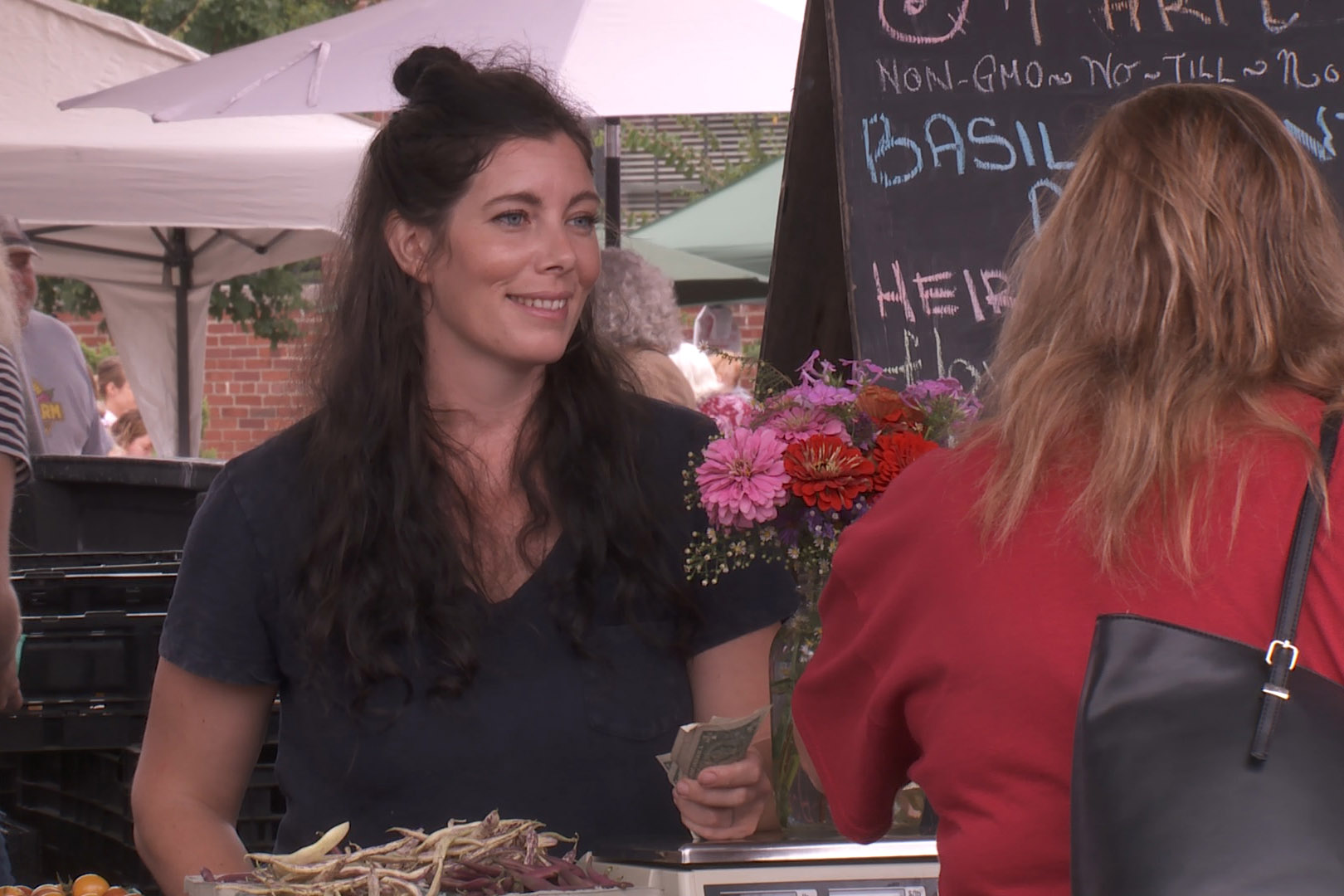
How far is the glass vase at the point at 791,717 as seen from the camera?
6.88 feet

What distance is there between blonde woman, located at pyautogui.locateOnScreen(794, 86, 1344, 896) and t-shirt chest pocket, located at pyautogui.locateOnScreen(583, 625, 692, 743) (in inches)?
20.7

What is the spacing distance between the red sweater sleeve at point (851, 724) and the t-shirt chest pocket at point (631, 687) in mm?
393

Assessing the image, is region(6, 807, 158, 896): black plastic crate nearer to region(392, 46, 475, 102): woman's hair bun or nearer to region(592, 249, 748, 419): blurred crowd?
region(392, 46, 475, 102): woman's hair bun

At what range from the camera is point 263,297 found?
1085 centimetres

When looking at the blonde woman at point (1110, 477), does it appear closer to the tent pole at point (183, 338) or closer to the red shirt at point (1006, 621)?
the red shirt at point (1006, 621)

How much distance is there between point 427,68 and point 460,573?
69cm

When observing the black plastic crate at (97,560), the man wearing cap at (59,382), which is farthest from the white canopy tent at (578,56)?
the man wearing cap at (59,382)

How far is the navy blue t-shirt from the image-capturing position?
2084 millimetres

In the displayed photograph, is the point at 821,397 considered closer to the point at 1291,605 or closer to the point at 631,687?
the point at 631,687

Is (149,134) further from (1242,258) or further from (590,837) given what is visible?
(1242,258)

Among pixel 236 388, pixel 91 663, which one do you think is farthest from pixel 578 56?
pixel 236 388

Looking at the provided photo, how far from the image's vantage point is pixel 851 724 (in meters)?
1.72

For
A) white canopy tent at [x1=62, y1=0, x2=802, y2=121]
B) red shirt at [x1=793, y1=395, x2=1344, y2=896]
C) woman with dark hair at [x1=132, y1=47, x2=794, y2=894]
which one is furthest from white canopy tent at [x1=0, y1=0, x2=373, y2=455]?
red shirt at [x1=793, y1=395, x2=1344, y2=896]

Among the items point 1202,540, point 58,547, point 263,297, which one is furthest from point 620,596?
point 263,297
